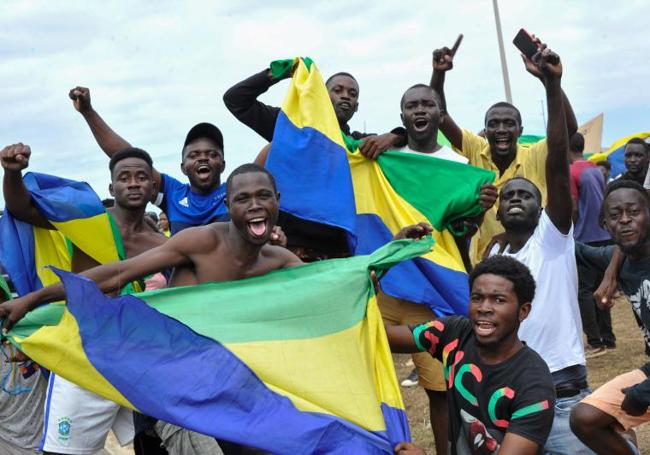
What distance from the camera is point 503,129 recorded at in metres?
5.91

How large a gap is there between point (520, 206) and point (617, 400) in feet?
3.80

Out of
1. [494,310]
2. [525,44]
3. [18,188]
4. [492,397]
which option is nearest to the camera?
[492,397]

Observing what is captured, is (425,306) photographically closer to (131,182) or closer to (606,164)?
(131,182)

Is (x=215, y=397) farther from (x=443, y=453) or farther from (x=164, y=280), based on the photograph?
(x=443, y=453)

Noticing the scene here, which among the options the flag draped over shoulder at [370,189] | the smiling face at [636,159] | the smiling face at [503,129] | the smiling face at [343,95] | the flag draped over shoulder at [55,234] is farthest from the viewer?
the smiling face at [636,159]

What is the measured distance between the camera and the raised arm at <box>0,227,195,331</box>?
4.16m

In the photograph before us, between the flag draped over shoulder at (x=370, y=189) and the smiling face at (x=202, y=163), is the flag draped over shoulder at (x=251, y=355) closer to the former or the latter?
the flag draped over shoulder at (x=370, y=189)

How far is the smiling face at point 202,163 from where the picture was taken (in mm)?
5383

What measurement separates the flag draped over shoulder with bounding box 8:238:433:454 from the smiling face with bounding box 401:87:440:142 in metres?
1.41

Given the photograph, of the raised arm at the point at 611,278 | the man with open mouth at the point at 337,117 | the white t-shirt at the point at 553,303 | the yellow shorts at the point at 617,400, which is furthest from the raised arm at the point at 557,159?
the man with open mouth at the point at 337,117

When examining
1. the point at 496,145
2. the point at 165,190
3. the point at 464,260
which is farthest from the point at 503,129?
the point at 165,190

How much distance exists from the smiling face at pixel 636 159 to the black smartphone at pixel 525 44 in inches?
237

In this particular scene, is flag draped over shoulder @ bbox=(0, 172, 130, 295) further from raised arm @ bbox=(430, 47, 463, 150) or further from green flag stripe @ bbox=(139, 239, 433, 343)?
raised arm @ bbox=(430, 47, 463, 150)

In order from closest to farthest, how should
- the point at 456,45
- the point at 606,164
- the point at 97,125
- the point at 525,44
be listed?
the point at 525,44 → the point at 97,125 → the point at 456,45 → the point at 606,164
